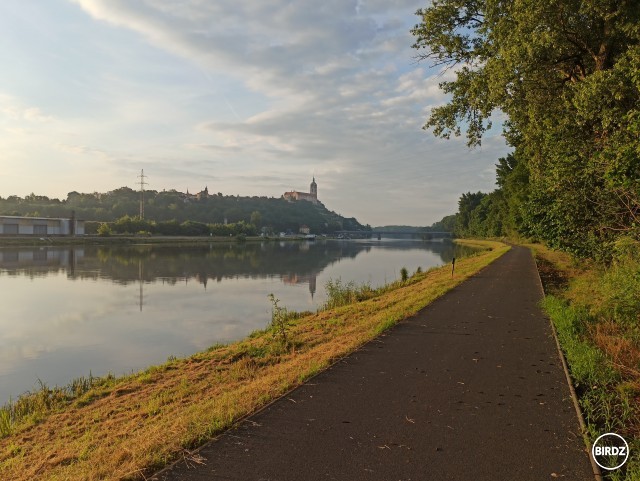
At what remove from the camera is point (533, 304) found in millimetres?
14266

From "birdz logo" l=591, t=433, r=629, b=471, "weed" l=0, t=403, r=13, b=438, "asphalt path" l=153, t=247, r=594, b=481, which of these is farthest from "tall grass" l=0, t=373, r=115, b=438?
"birdz logo" l=591, t=433, r=629, b=471

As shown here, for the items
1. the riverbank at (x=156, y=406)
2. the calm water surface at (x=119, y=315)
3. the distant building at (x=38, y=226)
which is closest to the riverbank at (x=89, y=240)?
the distant building at (x=38, y=226)

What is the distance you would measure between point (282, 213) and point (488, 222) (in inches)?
4390

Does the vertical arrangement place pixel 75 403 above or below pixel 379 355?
below

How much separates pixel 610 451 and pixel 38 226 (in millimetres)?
113310

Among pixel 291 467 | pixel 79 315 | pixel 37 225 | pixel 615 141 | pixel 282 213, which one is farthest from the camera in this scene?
pixel 282 213

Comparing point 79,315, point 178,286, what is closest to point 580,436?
point 79,315

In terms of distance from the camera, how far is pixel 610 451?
4.70m

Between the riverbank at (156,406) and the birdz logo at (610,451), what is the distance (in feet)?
13.5

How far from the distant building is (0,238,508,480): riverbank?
9442cm

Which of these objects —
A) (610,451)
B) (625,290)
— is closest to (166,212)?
(625,290)

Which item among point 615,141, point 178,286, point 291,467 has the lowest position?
point 178,286

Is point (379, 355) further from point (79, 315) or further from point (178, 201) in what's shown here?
point (178, 201)

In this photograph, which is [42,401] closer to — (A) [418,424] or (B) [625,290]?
(A) [418,424]
